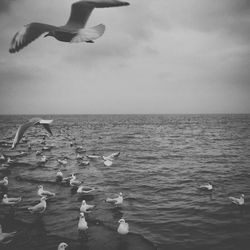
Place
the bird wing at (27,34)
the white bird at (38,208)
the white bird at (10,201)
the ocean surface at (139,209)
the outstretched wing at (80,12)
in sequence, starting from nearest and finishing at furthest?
the bird wing at (27,34) → the outstretched wing at (80,12) → the ocean surface at (139,209) → the white bird at (38,208) → the white bird at (10,201)

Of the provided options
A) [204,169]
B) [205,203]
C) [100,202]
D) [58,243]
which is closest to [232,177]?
[204,169]

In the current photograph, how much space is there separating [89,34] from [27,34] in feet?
2.28

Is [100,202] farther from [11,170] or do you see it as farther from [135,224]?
[11,170]

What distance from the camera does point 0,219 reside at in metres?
10.9

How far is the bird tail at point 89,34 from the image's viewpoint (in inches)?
123

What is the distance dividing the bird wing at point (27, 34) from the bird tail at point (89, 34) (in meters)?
0.31

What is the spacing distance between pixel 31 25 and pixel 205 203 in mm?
11312

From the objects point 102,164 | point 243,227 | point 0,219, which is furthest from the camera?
point 102,164

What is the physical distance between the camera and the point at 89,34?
3281 mm

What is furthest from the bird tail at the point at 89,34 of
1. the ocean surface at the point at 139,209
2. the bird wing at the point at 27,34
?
the ocean surface at the point at 139,209

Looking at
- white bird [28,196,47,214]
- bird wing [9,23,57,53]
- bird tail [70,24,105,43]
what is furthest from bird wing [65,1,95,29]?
white bird [28,196,47,214]

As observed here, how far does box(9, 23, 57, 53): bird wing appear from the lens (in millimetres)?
3125

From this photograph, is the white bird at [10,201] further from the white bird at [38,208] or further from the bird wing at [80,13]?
the bird wing at [80,13]

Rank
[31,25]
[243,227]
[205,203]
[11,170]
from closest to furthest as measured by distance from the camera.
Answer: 1. [31,25]
2. [243,227]
3. [205,203]
4. [11,170]
